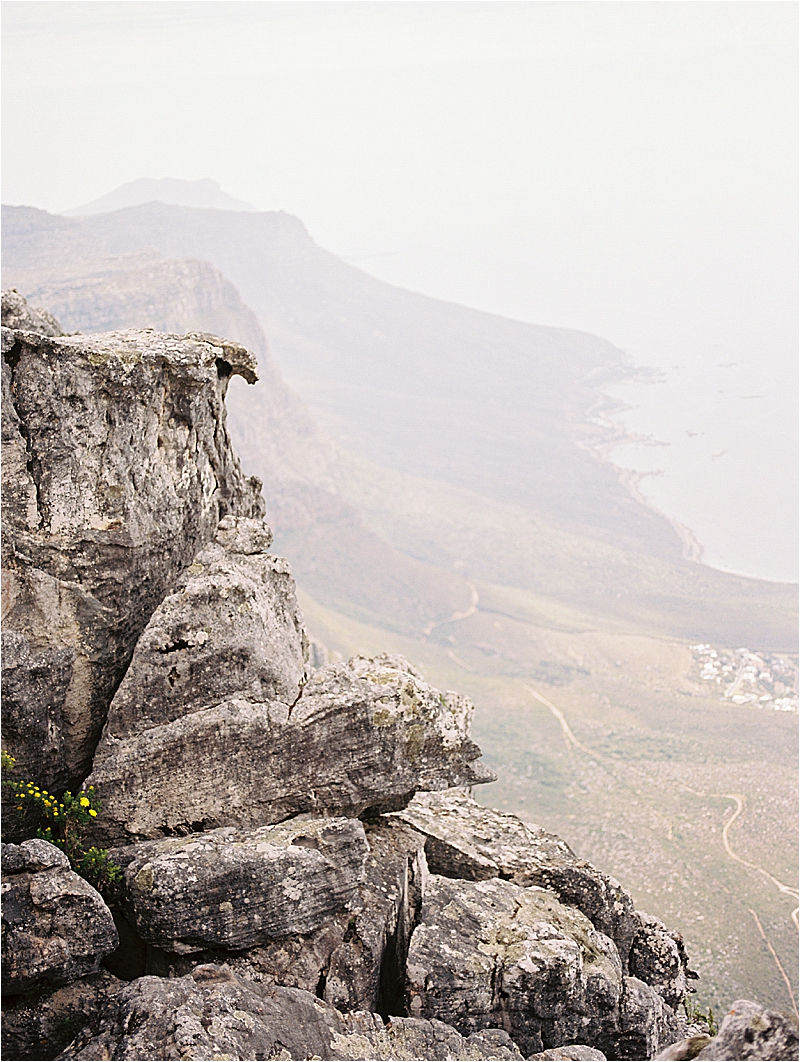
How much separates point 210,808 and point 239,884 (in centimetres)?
214

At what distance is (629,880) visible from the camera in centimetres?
5534

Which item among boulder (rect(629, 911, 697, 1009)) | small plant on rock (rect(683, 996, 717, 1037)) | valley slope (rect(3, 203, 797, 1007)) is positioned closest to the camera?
boulder (rect(629, 911, 697, 1009))

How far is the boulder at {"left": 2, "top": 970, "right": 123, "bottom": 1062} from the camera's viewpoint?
1241cm

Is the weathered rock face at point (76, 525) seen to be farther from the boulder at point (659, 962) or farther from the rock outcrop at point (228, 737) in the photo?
the boulder at point (659, 962)

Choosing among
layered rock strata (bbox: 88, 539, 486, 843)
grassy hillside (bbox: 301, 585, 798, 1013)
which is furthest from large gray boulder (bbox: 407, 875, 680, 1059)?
grassy hillside (bbox: 301, 585, 798, 1013)

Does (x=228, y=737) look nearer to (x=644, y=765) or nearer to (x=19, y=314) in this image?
(x=19, y=314)

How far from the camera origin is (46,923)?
12883mm

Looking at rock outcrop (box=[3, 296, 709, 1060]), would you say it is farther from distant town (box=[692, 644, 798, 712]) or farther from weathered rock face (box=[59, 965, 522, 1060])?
distant town (box=[692, 644, 798, 712])

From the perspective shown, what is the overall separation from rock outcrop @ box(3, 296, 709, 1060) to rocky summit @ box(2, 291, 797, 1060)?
0.05 meters

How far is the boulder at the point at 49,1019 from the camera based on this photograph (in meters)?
12.4

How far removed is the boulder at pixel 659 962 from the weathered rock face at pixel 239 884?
8.00 meters

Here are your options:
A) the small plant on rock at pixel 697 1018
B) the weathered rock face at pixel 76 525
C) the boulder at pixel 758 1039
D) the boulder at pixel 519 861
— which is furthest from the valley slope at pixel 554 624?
the weathered rock face at pixel 76 525

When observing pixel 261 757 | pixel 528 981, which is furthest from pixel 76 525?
pixel 528 981

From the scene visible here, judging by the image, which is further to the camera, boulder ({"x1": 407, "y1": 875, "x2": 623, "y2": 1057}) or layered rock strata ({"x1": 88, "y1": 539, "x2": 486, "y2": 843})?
layered rock strata ({"x1": 88, "y1": 539, "x2": 486, "y2": 843})
